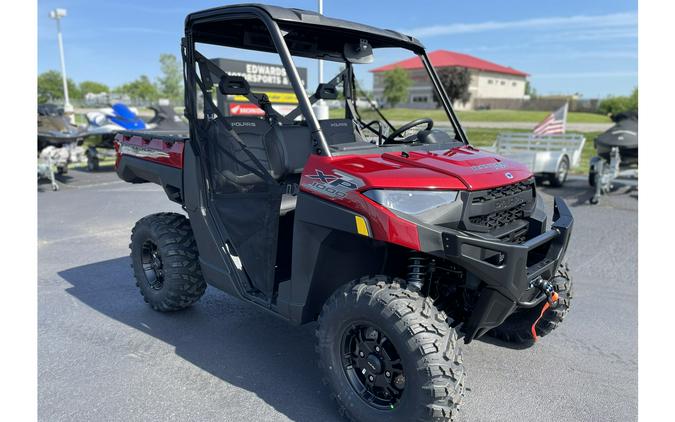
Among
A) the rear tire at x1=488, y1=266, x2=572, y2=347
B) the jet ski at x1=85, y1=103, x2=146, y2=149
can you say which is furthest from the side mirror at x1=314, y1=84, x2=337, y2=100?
the jet ski at x1=85, y1=103, x2=146, y2=149

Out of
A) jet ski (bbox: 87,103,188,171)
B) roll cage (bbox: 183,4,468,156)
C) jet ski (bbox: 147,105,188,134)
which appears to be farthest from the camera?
jet ski (bbox: 147,105,188,134)

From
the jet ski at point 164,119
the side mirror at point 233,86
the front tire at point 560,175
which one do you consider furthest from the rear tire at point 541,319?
the jet ski at point 164,119

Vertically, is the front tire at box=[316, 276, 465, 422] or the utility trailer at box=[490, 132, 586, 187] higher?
the utility trailer at box=[490, 132, 586, 187]

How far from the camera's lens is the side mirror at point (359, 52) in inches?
133

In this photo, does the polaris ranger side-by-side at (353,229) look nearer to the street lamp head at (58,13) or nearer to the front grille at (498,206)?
the front grille at (498,206)

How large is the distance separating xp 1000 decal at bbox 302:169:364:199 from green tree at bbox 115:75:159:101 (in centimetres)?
7197

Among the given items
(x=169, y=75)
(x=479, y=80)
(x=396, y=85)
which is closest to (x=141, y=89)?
(x=169, y=75)

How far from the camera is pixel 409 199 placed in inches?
91.4

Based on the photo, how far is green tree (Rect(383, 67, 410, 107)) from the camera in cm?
5488

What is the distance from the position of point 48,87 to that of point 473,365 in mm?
78999

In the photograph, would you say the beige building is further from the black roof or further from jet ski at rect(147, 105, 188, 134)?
the black roof

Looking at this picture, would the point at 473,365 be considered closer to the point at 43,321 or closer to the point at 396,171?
the point at 396,171

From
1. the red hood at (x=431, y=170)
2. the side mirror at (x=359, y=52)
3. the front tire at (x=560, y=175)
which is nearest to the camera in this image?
the red hood at (x=431, y=170)

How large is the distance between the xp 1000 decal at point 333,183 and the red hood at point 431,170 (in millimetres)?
34
